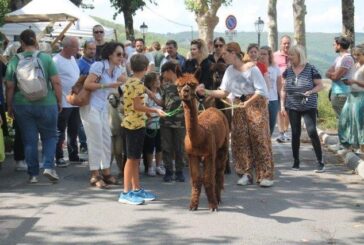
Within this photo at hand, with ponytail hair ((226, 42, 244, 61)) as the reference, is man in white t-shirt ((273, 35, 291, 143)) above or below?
below

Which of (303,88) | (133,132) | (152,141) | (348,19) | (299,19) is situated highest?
(299,19)

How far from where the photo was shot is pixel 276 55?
13.0 m

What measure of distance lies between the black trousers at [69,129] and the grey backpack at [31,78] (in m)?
1.76

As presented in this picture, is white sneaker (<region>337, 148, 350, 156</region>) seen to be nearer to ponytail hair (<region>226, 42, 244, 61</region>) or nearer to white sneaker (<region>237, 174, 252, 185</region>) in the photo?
white sneaker (<region>237, 174, 252, 185</region>)

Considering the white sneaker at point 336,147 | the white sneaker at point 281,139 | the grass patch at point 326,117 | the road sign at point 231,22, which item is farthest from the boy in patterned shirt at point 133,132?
the road sign at point 231,22

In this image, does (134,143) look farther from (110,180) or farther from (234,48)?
(234,48)

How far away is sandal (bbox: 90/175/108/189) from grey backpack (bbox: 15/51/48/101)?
51.4 inches

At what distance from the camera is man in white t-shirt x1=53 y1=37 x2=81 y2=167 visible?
9562 mm

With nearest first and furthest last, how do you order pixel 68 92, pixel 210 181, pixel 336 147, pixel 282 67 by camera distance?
pixel 210 181
pixel 68 92
pixel 336 147
pixel 282 67

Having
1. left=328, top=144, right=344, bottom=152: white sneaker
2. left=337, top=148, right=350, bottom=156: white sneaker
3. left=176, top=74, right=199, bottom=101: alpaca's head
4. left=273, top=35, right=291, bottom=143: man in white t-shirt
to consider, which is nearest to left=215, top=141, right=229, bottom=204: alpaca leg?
left=176, top=74, right=199, bottom=101: alpaca's head

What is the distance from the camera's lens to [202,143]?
22.0 feet

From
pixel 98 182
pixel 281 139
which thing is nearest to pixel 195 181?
pixel 98 182

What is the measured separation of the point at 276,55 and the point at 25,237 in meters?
8.40

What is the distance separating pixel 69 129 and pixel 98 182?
87.1 inches
